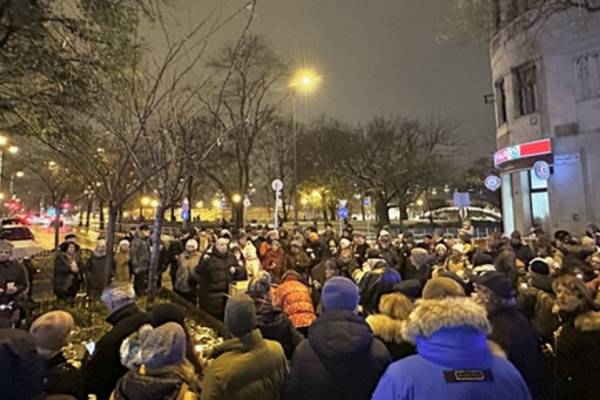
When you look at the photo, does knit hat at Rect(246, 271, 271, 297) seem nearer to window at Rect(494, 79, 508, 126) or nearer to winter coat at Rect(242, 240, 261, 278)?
winter coat at Rect(242, 240, 261, 278)

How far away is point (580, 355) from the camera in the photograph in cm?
345

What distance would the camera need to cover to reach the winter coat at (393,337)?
11.5 ft

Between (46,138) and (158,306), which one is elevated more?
(46,138)

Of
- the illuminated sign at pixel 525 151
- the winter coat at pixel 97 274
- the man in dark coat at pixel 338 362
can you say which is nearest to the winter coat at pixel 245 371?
the man in dark coat at pixel 338 362

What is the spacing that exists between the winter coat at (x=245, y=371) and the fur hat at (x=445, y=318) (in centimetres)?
123

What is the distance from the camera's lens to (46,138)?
10195 millimetres

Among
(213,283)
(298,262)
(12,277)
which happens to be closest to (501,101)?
(298,262)

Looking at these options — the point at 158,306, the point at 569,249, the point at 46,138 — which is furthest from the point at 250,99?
the point at 158,306

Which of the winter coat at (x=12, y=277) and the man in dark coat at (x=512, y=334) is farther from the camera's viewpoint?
the winter coat at (x=12, y=277)

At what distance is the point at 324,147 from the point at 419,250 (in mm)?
33952

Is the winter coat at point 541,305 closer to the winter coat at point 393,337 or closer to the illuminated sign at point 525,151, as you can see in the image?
the winter coat at point 393,337

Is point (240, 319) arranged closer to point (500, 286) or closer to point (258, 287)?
point (258, 287)

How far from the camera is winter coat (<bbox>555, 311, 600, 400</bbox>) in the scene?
3.42m

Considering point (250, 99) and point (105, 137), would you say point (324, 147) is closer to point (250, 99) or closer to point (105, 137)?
point (250, 99)
